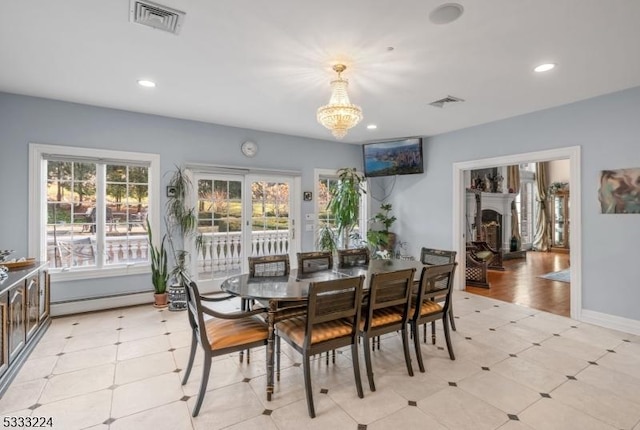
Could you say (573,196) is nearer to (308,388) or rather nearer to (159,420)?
(308,388)

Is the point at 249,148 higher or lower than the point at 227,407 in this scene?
higher

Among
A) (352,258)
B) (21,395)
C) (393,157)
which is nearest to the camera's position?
→ (21,395)

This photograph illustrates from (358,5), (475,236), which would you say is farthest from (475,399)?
(475,236)

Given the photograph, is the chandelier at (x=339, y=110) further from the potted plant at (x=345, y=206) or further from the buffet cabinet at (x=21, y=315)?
the buffet cabinet at (x=21, y=315)

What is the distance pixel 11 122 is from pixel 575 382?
642 centimetres

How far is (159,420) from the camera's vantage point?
2125 millimetres

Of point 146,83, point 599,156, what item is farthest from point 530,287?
point 146,83

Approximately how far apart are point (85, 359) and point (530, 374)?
13.3 feet

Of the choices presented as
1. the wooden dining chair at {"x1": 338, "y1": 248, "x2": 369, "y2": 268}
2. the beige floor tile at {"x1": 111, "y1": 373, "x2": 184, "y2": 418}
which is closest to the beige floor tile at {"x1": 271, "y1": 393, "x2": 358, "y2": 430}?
the beige floor tile at {"x1": 111, "y1": 373, "x2": 184, "y2": 418}

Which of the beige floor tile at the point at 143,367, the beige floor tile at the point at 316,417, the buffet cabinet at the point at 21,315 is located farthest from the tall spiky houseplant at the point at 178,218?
the beige floor tile at the point at 316,417

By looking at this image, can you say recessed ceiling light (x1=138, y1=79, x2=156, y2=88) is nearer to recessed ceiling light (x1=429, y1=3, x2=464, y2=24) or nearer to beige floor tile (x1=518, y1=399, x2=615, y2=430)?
recessed ceiling light (x1=429, y1=3, x2=464, y2=24)

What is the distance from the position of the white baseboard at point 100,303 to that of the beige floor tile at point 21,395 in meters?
1.74

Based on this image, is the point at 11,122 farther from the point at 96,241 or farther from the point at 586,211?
the point at 586,211

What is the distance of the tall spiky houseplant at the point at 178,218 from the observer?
4.62m
